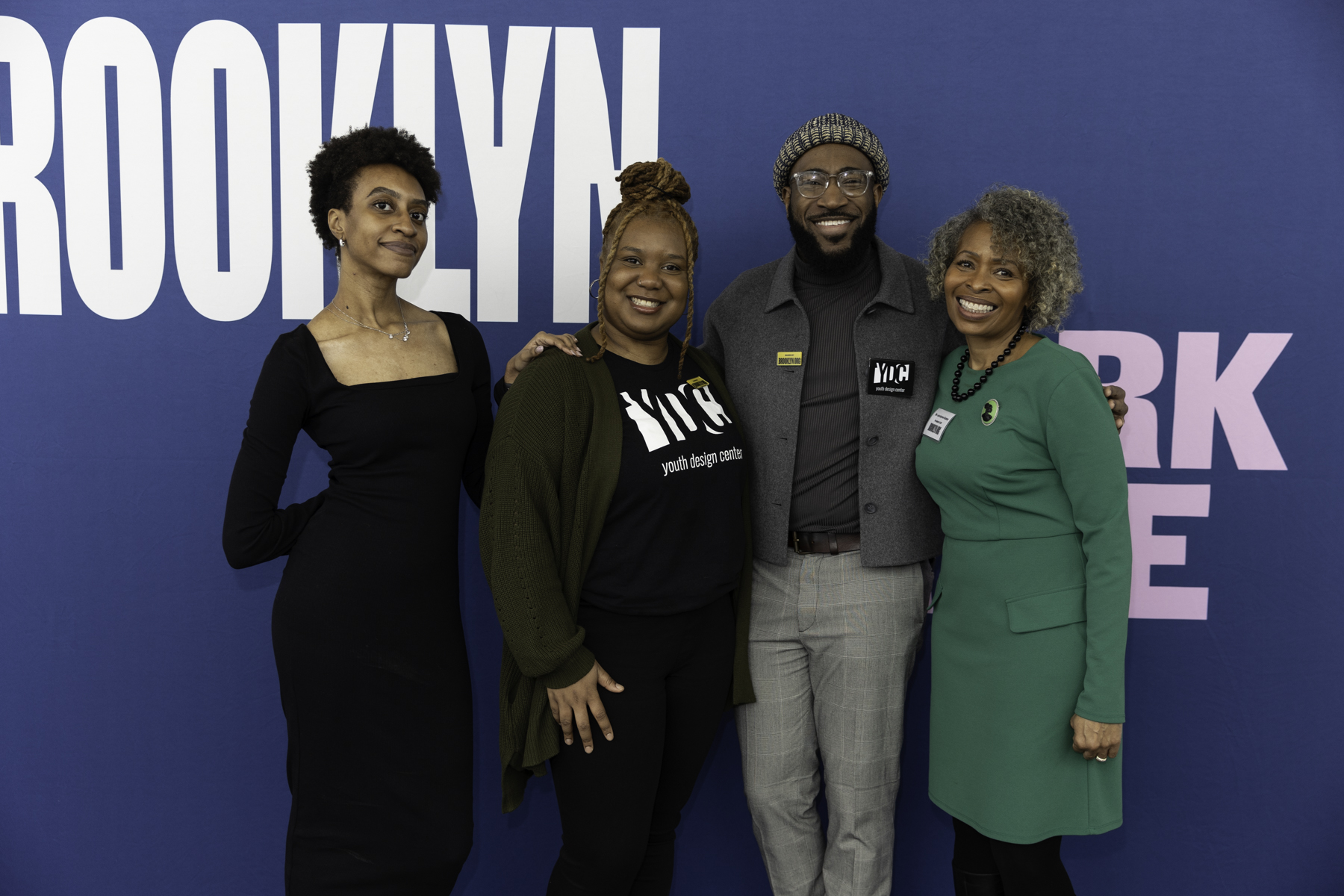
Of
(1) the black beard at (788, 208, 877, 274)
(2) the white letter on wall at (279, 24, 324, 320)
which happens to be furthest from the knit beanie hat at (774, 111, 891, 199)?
(2) the white letter on wall at (279, 24, 324, 320)

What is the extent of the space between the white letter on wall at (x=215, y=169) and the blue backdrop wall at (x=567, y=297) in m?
0.01

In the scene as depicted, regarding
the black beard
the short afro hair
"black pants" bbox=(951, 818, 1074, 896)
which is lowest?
"black pants" bbox=(951, 818, 1074, 896)

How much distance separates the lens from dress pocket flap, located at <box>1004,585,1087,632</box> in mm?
1562

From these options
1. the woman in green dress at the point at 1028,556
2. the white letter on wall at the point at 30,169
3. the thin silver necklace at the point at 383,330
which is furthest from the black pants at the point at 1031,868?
the white letter on wall at the point at 30,169

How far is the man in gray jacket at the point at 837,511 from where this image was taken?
1.80 meters

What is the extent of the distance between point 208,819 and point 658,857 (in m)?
1.64

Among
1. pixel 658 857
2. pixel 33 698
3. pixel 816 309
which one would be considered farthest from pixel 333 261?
pixel 658 857

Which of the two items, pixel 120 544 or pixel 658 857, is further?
pixel 120 544

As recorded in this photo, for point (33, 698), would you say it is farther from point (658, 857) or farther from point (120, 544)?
point (658, 857)

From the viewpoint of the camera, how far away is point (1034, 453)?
1550 millimetres

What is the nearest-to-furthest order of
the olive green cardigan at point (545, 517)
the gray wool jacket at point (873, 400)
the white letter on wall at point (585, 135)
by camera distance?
the olive green cardigan at point (545, 517)
the gray wool jacket at point (873, 400)
the white letter on wall at point (585, 135)

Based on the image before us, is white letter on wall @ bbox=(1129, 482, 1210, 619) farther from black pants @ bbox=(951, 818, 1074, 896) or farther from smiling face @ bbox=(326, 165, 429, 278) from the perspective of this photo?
smiling face @ bbox=(326, 165, 429, 278)

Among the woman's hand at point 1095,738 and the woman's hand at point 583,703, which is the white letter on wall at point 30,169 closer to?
the woman's hand at point 583,703

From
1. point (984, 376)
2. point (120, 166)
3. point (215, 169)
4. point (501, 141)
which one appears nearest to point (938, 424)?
point (984, 376)
